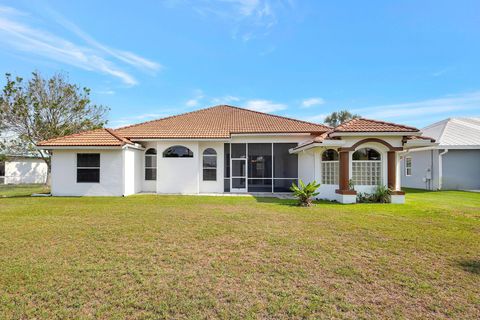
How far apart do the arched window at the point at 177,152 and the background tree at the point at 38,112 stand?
1476 centimetres

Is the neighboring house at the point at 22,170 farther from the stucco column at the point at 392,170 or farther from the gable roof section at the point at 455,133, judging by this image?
the gable roof section at the point at 455,133

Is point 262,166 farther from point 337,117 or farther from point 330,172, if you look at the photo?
point 337,117

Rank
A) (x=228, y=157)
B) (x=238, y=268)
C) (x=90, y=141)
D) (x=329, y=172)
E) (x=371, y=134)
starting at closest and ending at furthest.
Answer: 1. (x=238, y=268)
2. (x=371, y=134)
3. (x=329, y=172)
4. (x=90, y=141)
5. (x=228, y=157)

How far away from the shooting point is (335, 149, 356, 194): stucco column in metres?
13.7

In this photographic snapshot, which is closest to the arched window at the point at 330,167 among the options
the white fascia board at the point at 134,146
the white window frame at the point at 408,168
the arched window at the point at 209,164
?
the arched window at the point at 209,164

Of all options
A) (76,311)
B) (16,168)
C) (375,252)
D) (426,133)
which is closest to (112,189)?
(76,311)

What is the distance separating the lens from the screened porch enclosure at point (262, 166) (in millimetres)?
19062

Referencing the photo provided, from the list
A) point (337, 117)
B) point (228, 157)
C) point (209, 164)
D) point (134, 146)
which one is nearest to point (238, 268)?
point (209, 164)

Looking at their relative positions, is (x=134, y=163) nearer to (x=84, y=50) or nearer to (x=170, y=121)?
(x=170, y=121)

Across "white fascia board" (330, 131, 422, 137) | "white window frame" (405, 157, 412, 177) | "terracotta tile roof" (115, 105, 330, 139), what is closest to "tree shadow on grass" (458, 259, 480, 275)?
"white fascia board" (330, 131, 422, 137)

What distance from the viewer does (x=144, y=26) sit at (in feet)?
45.2

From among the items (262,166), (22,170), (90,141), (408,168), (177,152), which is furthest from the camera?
(22,170)

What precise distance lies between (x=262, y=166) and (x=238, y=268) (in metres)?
15.2

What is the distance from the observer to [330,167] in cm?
1482
